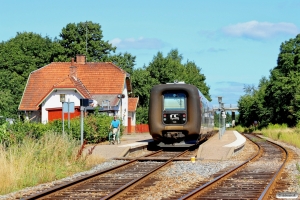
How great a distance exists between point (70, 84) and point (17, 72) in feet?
91.6

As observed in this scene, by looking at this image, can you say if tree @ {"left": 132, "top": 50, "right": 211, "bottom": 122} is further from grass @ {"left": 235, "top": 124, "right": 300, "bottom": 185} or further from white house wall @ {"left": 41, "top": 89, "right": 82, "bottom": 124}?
grass @ {"left": 235, "top": 124, "right": 300, "bottom": 185}

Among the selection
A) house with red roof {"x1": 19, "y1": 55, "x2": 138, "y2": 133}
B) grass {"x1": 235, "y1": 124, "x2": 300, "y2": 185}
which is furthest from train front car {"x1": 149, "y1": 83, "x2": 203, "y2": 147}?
house with red roof {"x1": 19, "y1": 55, "x2": 138, "y2": 133}

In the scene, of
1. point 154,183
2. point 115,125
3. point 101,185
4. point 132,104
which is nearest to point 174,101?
point 115,125

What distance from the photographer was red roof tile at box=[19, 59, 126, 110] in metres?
62.6

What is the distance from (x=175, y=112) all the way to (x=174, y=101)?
22.5 inches

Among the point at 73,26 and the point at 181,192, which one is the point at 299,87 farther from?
the point at 181,192

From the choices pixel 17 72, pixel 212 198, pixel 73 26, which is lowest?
pixel 212 198

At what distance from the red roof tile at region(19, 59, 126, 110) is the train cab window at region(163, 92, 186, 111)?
105 feet

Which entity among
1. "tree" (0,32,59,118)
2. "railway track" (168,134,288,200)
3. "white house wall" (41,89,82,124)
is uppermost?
"tree" (0,32,59,118)

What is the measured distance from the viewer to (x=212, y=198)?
12570 millimetres

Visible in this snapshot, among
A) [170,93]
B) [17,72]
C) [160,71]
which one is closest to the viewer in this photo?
[170,93]

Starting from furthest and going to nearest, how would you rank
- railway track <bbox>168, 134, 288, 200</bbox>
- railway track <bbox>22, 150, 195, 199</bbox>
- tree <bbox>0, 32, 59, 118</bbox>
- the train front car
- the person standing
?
tree <bbox>0, 32, 59, 118</bbox>
the person standing
the train front car
railway track <bbox>22, 150, 195, 199</bbox>
railway track <bbox>168, 134, 288, 200</bbox>

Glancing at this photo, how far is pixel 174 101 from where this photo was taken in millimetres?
28422

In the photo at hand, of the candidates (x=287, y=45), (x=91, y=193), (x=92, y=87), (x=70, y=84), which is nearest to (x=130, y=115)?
(x=92, y=87)
